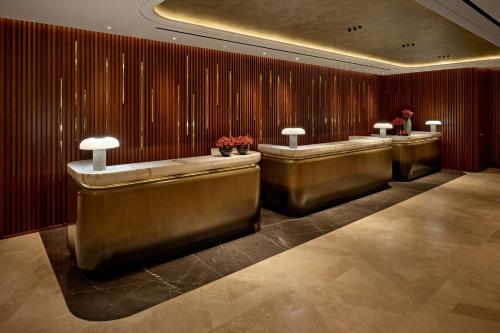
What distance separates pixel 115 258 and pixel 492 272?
3.58 m

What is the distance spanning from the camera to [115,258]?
322cm

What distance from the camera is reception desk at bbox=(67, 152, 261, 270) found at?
310cm

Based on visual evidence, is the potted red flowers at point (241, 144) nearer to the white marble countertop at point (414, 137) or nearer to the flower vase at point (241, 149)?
the flower vase at point (241, 149)

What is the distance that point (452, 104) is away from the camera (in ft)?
29.7

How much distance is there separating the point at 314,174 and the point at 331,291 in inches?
101

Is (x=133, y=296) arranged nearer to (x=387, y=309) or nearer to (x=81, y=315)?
(x=81, y=315)

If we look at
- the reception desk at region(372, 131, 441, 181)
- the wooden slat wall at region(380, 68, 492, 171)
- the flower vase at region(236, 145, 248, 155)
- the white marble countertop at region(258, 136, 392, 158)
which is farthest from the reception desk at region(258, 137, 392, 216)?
the wooden slat wall at region(380, 68, 492, 171)

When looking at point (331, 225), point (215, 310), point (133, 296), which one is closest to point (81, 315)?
point (133, 296)

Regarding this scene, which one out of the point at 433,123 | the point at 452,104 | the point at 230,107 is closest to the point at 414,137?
the point at 433,123

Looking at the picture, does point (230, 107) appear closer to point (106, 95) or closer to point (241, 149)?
point (241, 149)

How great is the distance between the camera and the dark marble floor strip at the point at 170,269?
2.73 metres

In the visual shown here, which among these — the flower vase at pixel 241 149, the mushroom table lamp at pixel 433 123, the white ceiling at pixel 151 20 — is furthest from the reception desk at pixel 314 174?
the mushroom table lamp at pixel 433 123

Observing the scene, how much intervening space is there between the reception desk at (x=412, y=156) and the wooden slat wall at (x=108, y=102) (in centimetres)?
270

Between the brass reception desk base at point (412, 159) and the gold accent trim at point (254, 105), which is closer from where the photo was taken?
the gold accent trim at point (254, 105)
